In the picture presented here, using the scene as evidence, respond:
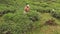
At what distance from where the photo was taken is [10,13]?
8.84 metres

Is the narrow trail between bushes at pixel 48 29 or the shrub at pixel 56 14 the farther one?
the shrub at pixel 56 14

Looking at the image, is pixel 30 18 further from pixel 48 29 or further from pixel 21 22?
pixel 48 29

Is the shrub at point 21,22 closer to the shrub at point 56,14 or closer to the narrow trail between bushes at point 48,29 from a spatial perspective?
the narrow trail between bushes at point 48,29

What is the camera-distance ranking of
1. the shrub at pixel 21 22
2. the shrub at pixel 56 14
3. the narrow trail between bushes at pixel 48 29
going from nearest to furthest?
1. the shrub at pixel 21 22
2. the narrow trail between bushes at pixel 48 29
3. the shrub at pixel 56 14

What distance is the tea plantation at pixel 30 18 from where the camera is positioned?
7723mm

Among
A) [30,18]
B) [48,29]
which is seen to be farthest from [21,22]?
[48,29]

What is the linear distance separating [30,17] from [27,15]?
6.7 inches

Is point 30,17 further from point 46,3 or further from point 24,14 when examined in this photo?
point 46,3

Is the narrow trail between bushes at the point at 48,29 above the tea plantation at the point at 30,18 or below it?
below

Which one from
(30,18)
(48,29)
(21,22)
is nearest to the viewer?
(21,22)

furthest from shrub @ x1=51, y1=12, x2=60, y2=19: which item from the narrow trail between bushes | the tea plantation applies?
the narrow trail between bushes

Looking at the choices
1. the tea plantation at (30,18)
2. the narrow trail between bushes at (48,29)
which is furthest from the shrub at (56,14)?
the narrow trail between bushes at (48,29)

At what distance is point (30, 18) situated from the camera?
8438 mm

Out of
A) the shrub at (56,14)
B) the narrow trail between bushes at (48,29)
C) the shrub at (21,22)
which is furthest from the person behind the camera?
the shrub at (56,14)
